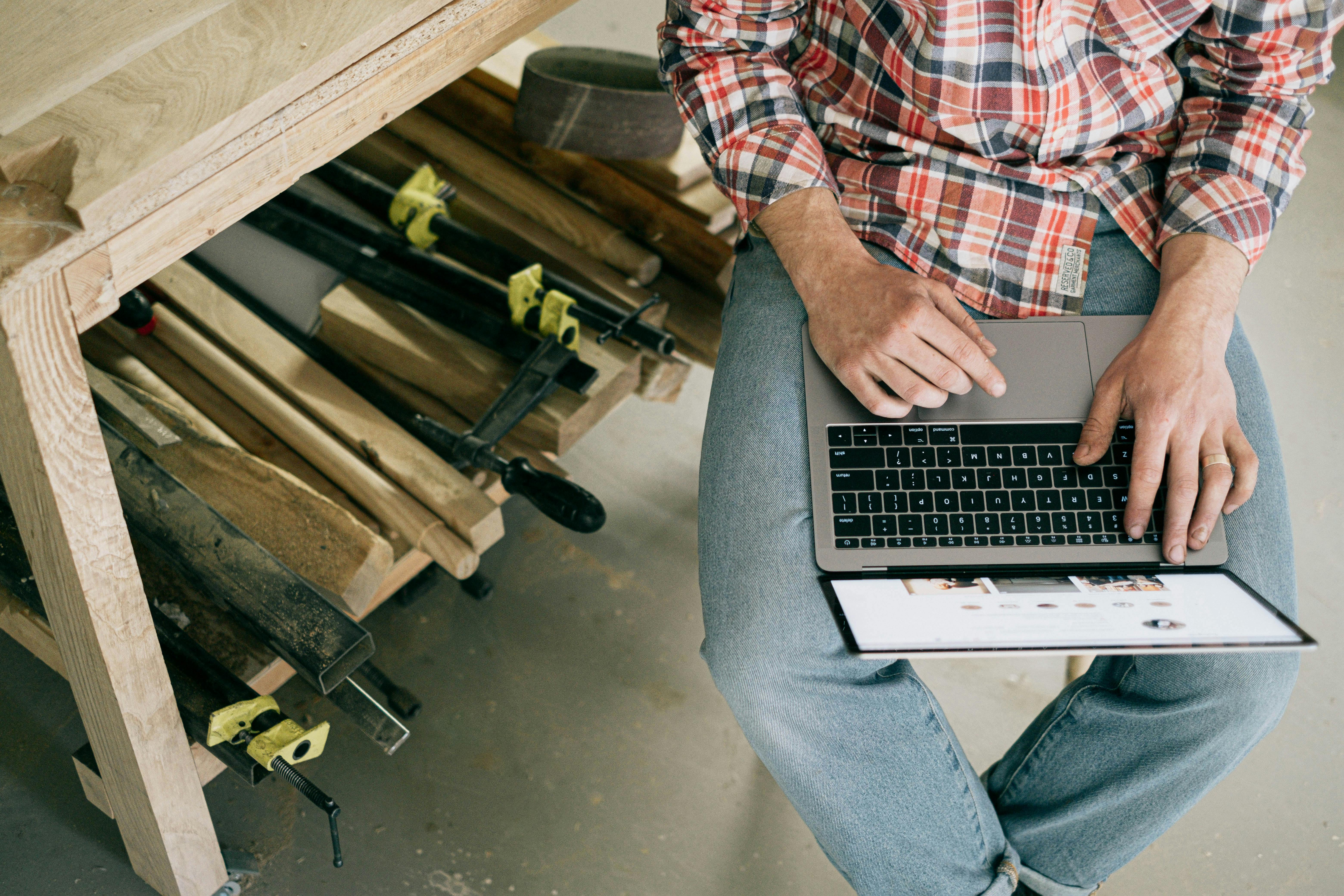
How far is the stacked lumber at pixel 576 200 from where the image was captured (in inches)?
57.2

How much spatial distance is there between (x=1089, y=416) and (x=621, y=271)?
0.79 metres

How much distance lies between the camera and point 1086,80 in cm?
94

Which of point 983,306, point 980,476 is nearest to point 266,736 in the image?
point 980,476

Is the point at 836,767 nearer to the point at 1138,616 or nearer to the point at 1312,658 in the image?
the point at 1138,616

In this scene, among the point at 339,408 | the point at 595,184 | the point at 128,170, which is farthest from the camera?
the point at 595,184

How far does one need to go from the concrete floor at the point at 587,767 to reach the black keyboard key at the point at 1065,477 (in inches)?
26.3

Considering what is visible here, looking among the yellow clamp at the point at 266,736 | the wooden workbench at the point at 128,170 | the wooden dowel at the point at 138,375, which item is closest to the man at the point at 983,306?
the wooden workbench at the point at 128,170

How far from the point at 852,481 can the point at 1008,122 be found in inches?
15.7

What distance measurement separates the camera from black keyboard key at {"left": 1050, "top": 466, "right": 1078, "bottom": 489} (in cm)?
89

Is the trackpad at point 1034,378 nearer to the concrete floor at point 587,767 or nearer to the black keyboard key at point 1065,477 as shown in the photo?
the black keyboard key at point 1065,477

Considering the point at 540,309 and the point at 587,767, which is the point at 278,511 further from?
the point at 587,767

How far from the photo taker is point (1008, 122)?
3.12ft

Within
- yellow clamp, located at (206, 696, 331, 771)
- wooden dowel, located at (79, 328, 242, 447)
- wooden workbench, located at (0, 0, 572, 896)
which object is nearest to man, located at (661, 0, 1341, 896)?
wooden workbench, located at (0, 0, 572, 896)

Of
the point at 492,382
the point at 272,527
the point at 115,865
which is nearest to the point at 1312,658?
the point at 492,382
